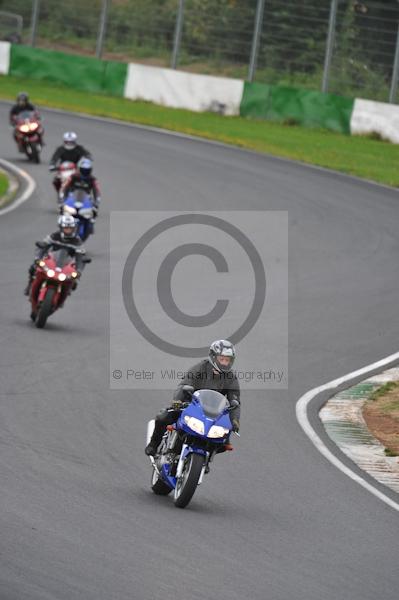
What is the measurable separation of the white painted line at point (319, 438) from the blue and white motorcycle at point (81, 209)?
24.6 ft

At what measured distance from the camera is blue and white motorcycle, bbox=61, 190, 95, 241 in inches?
948

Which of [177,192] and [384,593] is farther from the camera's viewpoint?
[177,192]

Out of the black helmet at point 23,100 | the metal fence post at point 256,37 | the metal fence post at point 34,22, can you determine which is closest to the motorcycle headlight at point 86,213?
the black helmet at point 23,100

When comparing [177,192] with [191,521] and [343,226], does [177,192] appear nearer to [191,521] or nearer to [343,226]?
[343,226]

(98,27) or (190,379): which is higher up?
(98,27)

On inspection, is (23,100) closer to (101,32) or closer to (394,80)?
(394,80)

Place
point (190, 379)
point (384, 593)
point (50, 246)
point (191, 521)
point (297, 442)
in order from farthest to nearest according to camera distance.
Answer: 1. point (50, 246)
2. point (297, 442)
3. point (190, 379)
4. point (191, 521)
5. point (384, 593)

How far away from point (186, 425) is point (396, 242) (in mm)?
17799

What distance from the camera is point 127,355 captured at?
57.7 feet

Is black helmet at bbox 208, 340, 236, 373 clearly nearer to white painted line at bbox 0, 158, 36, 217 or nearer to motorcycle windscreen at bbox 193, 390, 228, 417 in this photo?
motorcycle windscreen at bbox 193, 390, 228, 417

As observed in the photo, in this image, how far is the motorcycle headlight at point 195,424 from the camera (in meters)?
10.8

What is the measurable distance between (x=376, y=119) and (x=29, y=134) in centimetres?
1290

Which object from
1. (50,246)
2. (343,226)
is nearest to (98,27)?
(343,226)

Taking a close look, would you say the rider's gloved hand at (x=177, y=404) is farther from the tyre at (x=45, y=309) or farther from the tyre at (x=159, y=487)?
the tyre at (x=45, y=309)
